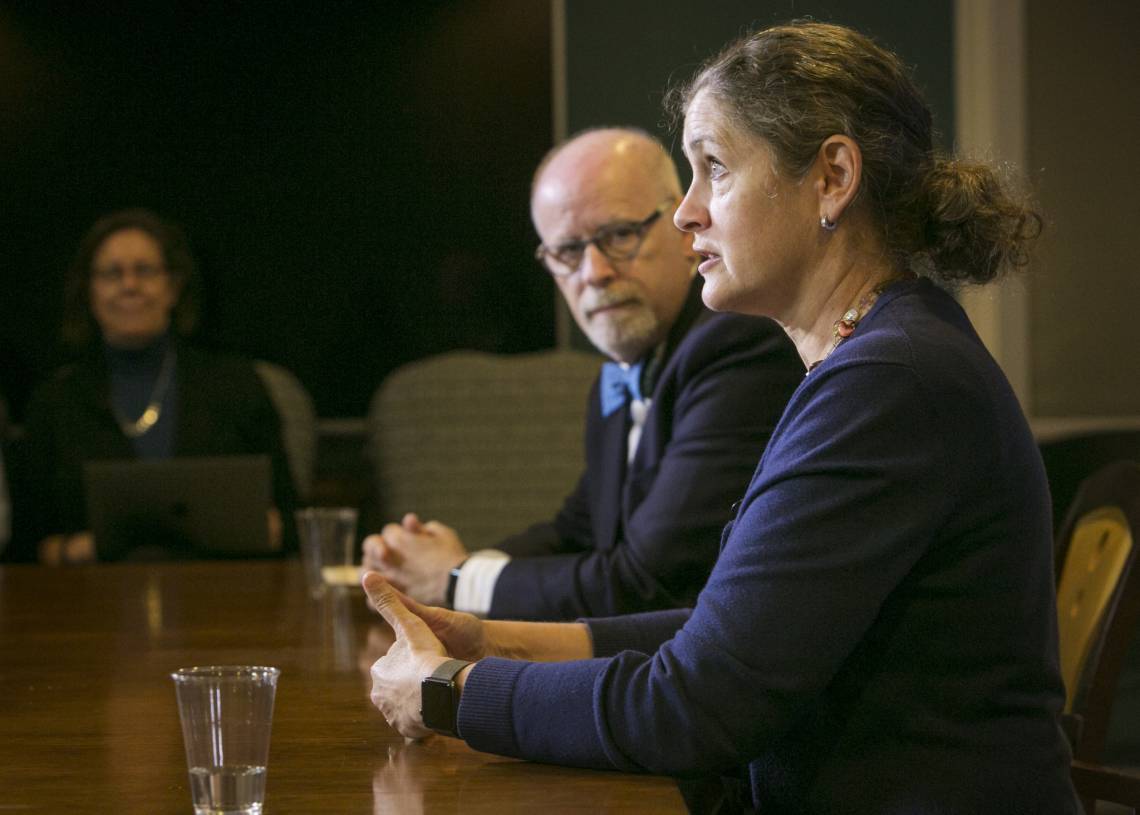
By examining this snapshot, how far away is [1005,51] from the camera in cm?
420

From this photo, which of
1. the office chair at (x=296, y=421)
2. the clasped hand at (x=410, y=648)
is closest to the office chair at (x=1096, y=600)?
the clasped hand at (x=410, y=648)

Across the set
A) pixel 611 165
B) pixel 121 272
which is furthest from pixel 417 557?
pixel 121 272

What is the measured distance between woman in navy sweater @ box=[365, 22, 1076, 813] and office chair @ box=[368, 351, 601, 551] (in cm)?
287

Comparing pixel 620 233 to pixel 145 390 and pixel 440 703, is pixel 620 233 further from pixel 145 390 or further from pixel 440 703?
pixel 145 390

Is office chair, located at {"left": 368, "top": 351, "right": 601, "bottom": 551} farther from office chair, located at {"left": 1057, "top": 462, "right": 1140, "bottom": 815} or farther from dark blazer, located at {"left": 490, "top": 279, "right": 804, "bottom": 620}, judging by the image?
office chair, located at {"left": 1057, "top": 462, "right": 1140, "bottom": 815}

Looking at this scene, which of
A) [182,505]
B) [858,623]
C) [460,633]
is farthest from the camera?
[182,505]

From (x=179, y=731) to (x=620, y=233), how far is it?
49.6 inches

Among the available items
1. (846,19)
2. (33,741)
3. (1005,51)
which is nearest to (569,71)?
(846,19)

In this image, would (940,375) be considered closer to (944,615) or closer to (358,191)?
(944,615)

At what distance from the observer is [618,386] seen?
7.89 feet

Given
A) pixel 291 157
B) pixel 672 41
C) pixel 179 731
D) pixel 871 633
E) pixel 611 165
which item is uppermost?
pixel 672 41

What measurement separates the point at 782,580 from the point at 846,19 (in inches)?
135

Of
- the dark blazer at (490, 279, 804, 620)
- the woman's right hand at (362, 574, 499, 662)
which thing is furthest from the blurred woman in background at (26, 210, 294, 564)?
the woman's right hand at (362, 574, 499, 662)

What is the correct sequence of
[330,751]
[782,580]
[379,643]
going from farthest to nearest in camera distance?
[379,643] → [330,751] → [782,580]
